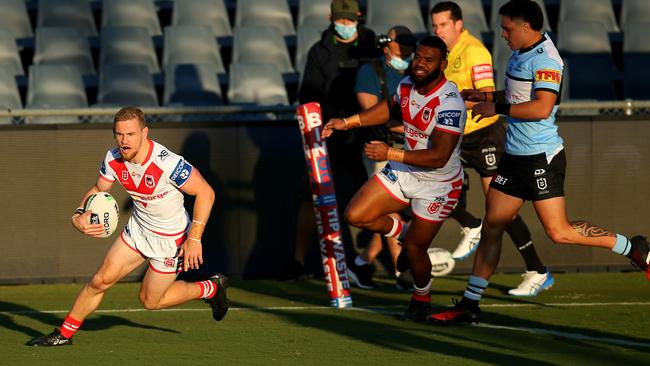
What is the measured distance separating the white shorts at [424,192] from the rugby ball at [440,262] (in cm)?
207

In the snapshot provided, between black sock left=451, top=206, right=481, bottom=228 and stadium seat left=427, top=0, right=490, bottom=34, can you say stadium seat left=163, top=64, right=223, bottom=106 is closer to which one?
stadium seat left=427, top=0, right=490, bottom=34

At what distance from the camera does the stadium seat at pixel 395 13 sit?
1481 cm

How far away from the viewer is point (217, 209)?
35.8ft

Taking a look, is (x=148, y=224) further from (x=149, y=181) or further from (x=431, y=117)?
(x=431, y=117)

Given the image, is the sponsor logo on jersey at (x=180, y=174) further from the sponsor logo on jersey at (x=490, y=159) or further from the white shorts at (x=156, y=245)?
the sponsor logo on jersey at (x=490, y=159)

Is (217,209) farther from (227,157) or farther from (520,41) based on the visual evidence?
(520,41)

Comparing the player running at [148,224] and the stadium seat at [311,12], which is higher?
the stadium seat at [311,12]

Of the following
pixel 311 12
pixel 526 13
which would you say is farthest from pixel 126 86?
pixel 526 13

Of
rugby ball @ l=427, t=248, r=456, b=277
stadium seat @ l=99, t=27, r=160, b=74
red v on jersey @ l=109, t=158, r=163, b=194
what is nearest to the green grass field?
rugby ball @ l=427, t=248, r=456, b=277

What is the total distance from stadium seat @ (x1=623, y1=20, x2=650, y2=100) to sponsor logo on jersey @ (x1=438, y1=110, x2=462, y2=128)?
6.47 m

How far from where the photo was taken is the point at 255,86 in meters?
13.4

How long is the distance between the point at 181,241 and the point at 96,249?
10.1ft

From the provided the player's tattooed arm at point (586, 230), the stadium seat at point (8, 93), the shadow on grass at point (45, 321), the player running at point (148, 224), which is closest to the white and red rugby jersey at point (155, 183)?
the player running at point (148, 224)

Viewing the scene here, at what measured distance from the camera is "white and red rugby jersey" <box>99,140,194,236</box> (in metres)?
7.65
